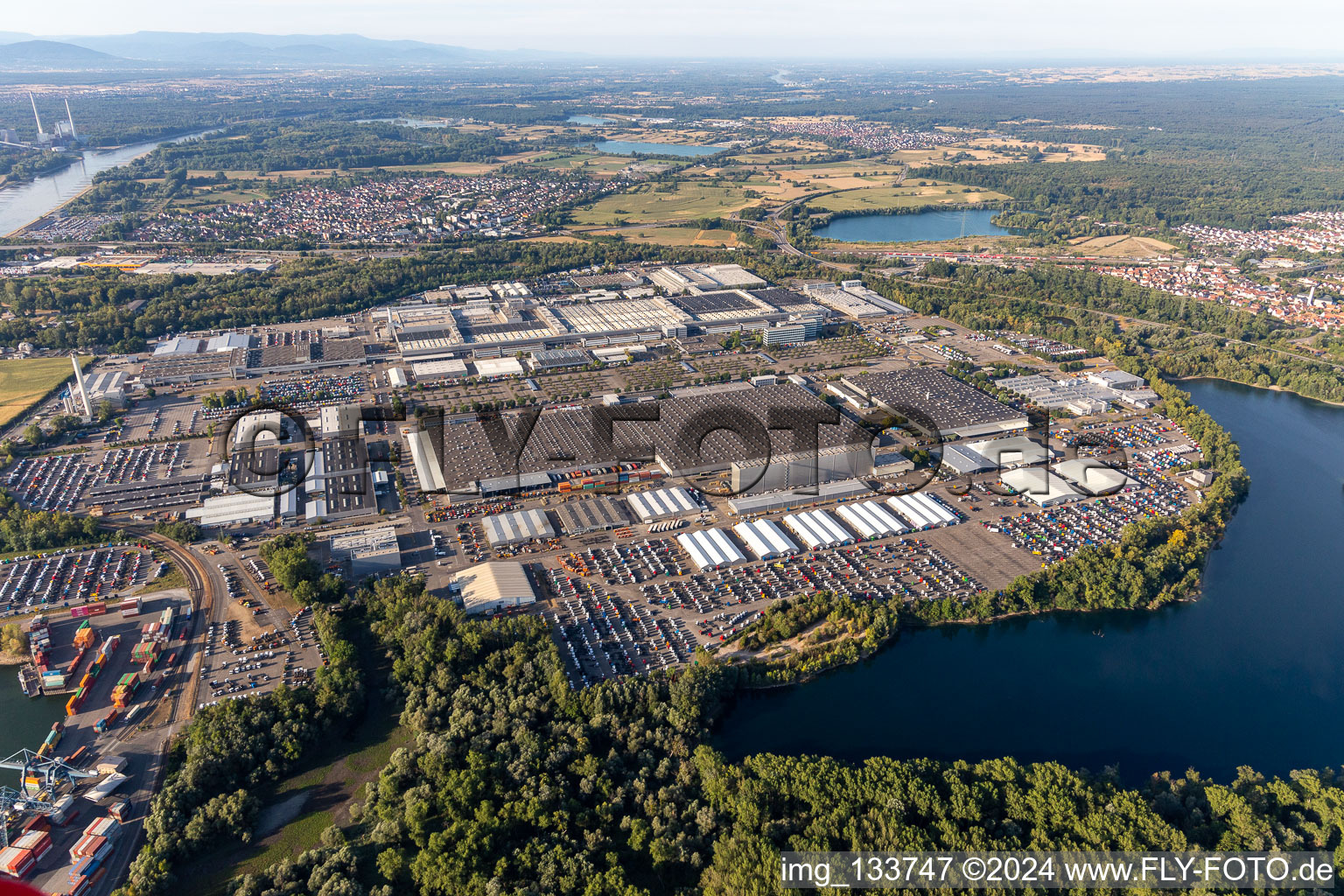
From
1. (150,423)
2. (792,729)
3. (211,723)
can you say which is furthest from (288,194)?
(792,729)

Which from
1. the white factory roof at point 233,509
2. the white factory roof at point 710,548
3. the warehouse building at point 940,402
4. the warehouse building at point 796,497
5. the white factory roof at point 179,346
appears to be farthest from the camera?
the white factory roof at point 179,346

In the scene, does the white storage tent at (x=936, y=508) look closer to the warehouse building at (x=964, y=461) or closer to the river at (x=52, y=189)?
the warehouse building at (x=964, y=461)

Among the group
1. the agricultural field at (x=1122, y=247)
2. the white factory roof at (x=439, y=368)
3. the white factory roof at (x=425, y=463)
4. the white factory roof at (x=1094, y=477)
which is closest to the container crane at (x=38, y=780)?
the white factory roof at (x=425, y=463)

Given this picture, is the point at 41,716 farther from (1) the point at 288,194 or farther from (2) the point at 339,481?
(1) the point at 288,194

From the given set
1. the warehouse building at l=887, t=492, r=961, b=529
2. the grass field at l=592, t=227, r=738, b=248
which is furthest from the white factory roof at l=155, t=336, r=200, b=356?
the warehouse building at l=887, t=492, r=961, b=529

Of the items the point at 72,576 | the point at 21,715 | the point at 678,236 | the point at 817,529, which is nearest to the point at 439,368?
the point at 72,576

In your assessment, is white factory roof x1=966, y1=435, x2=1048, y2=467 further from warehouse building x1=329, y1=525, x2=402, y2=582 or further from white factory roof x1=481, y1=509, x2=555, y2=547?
warehouse building x1=329, y1=525, x2=402, y2=582

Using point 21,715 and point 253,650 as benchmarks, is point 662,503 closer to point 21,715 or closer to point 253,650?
point 253,650
